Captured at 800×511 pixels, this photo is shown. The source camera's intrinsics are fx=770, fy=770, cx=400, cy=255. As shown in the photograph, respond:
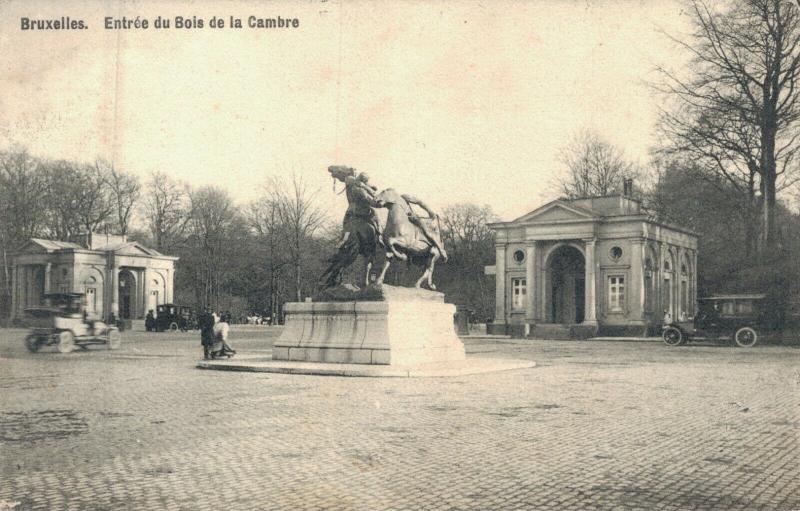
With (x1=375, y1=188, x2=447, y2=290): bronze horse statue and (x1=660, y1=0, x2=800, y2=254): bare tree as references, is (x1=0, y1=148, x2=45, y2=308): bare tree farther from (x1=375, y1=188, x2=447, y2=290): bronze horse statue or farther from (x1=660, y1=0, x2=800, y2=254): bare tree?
(x1=660, y1=0, x2=800, y2=254): bare tree

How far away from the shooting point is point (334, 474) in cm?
591

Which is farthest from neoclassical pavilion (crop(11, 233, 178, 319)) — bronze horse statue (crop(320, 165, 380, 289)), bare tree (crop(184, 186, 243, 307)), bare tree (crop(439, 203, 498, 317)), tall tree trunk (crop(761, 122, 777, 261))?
tall tree trunk (crop(761, 122, 777, 261))

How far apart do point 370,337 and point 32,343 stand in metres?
11.9

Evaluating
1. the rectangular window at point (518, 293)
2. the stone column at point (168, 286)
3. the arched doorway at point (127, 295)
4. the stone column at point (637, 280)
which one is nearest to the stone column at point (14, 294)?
the arched doorway at point (127, 295)

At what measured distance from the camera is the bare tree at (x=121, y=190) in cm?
5258

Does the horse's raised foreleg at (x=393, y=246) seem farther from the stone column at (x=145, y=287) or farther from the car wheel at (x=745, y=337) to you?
the stone column at (x=145, y=287)

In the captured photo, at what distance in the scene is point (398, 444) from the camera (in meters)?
7.14

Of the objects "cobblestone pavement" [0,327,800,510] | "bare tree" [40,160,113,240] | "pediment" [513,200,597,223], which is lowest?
"cobblestone pavement" [0,327,800,510]

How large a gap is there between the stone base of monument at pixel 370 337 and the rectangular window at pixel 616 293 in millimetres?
25314

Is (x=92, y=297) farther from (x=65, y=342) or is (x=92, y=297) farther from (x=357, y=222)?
(x=357, y=222)

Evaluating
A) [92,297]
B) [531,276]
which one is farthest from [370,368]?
[92,297]

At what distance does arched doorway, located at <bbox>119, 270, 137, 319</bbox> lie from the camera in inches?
2421

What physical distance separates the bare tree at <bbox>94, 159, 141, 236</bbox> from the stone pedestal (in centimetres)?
3710

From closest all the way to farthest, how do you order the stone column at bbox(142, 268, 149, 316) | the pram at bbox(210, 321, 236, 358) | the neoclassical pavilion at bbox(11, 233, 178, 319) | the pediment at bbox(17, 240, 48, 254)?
the pram at bbox(210, 321, 236, 358)
the pediment at bbox(17, 240, 48, 254)
the neoclassical pavilion at bbox(11, 233, 178, 319)
the stone column at bbox(142, 268, 149, 316)
